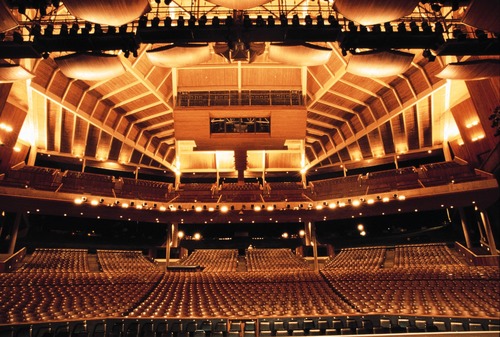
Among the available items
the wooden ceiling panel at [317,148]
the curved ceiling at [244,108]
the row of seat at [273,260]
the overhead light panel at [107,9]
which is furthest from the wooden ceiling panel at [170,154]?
the overhead light panel at [107,9]

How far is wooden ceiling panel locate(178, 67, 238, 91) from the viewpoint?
1119 cm

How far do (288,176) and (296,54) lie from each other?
11568 mm

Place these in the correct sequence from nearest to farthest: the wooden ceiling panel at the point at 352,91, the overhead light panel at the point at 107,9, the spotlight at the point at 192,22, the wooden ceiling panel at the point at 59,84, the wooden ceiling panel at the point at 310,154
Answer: the overhead light panel at the point at 107,9, the spotlight at the point at 192,22, the wooden ceiling panel at the point at 59,84, the wooden ceiling panel at the point at 352,91, the wooden ceiling panel at the point at 310,154

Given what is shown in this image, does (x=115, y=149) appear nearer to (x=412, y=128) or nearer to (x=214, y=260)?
(x=214, y=260)

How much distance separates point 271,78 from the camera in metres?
11.4

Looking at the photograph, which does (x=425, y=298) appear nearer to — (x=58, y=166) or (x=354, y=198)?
(x=354, y=198)

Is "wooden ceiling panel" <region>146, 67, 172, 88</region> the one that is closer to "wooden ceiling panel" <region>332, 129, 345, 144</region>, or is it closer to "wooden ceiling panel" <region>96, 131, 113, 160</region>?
"wooden ceiling panel" <region>96, 131, 113, 160</region>

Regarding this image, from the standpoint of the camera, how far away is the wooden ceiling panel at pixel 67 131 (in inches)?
478

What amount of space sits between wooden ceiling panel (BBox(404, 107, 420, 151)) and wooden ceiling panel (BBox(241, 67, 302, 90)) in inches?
178

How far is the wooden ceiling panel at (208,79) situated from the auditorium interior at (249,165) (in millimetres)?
60

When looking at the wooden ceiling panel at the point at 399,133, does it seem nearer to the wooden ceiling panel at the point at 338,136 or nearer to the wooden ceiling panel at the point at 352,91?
the wooden ceiling panel at the point at 352,91

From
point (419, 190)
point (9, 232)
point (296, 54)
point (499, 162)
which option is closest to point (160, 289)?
point (296, 54)

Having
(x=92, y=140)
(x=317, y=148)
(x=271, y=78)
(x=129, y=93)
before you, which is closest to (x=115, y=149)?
(x=92, y=140)

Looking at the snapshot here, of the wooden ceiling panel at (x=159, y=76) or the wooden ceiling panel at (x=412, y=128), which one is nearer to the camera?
the wooden ceiling panel at (x=159, y=76)
